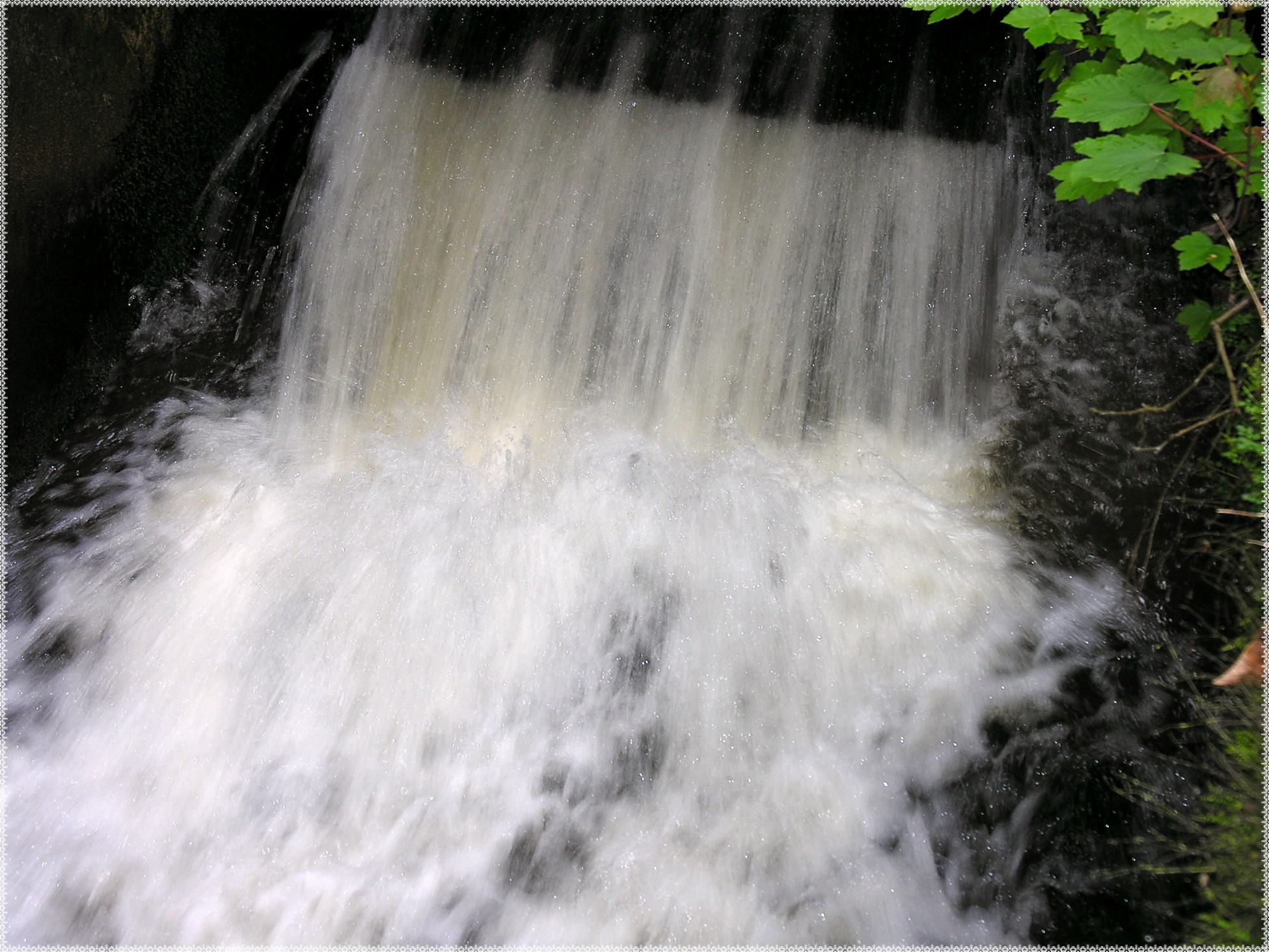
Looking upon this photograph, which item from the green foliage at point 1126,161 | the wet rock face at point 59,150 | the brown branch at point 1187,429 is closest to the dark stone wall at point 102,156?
the wet rock face at point 59,150

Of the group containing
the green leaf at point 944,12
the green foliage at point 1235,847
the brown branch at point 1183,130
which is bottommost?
the green foliage at point 1235,847

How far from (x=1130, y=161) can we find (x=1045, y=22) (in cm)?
46

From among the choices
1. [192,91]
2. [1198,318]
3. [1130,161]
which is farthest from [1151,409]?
[192,91]

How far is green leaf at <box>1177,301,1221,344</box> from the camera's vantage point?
8.63 feet

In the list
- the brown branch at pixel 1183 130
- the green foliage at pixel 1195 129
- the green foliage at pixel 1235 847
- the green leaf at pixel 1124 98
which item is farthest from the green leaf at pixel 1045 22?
the green foliage at pixel 1235 847

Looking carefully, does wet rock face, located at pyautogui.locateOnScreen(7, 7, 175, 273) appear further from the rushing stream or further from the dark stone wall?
the rushing stream

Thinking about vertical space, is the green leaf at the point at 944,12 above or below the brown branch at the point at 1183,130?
above

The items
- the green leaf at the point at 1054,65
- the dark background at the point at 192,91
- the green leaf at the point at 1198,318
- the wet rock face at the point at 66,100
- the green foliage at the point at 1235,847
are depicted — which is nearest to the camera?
the green foliage at the point at 1235,847

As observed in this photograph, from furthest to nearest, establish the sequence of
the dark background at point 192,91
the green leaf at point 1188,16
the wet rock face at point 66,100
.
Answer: the dark background at point 192,91 < the wet rock face at point 66,100 < the green leaf at point 1188,16

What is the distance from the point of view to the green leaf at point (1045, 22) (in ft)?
6.66

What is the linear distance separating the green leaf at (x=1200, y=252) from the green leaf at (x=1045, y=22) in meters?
0.64

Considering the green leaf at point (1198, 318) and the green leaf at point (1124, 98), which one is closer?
the green leaf at point (1124, 98)

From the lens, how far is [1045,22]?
2.07 meters

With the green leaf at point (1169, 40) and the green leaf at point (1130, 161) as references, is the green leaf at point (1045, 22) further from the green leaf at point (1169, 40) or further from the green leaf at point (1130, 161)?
the green leaf at point (1130, 161)
